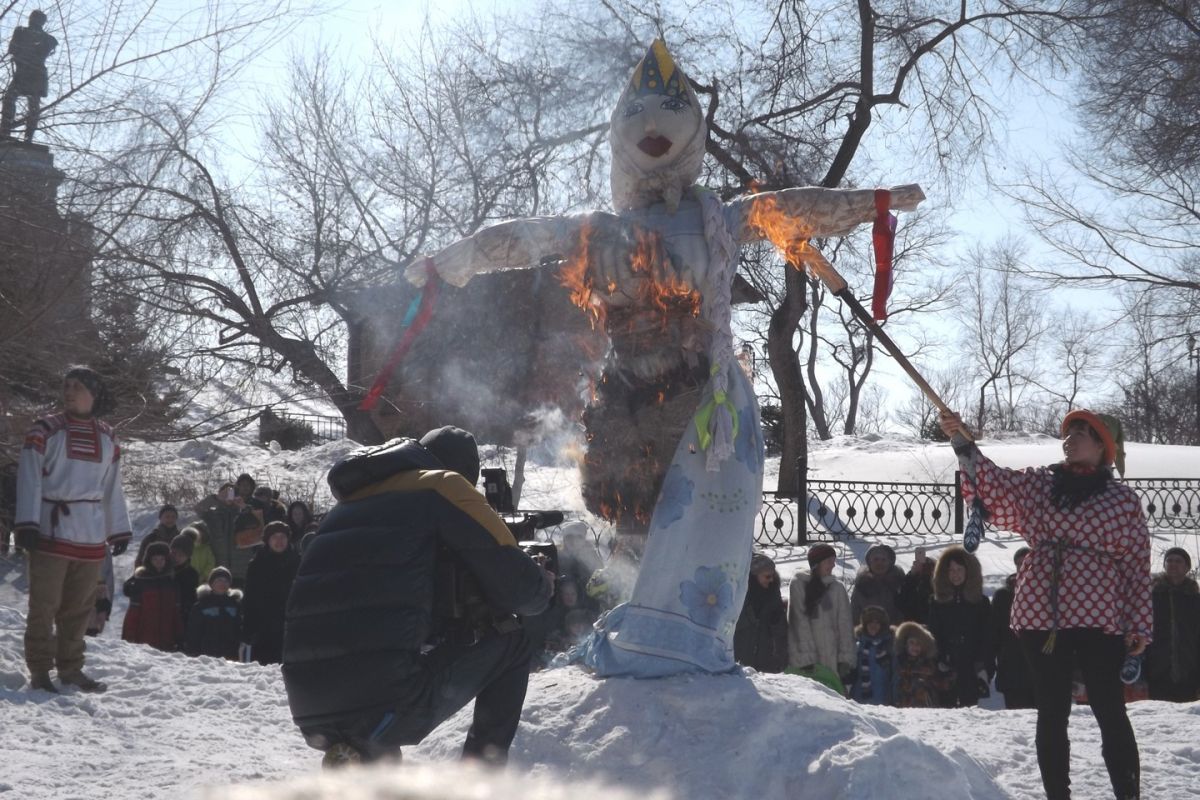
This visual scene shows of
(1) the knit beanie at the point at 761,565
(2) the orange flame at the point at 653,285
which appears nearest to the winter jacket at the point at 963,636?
(1) the knit beanie at the point at 761,565

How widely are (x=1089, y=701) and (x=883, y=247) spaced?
2037 mm

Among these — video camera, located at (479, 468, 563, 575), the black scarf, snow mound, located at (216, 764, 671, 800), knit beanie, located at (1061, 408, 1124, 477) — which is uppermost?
knit beanie, located at (1061, 408, 1124, 477)

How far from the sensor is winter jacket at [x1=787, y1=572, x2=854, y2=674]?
6.87 metres

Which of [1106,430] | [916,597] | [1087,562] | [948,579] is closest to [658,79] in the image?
[1106,430]

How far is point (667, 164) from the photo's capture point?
16.7 ft

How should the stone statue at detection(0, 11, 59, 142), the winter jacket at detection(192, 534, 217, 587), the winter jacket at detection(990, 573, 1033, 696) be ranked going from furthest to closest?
the winter jacket at detection(192, 534, 217, 587) < the winter jacket at detection(990, 573, 1033, 696) < the stone statue at detection(0, 11, 59, 142)

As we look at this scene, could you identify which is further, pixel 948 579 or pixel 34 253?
pixel 948 579

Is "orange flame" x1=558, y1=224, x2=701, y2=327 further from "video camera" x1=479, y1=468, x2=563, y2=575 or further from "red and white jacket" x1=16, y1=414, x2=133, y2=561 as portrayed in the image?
"red and white jacket" x1=16, y1=414, x2=133, y2=561

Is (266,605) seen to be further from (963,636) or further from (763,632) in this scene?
(963,636)

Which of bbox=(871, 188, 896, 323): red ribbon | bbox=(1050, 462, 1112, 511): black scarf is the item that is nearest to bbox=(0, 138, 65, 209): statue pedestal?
bbox=(871, 188, 896, 323): red ribbon

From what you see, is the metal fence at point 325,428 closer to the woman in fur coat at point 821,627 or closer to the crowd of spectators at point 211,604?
the crowd of spectators at point 211,604

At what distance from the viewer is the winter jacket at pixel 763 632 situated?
698cm

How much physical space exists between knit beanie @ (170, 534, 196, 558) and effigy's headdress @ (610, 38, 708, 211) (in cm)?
493

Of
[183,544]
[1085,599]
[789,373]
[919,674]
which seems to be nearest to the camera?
[1085,599]
